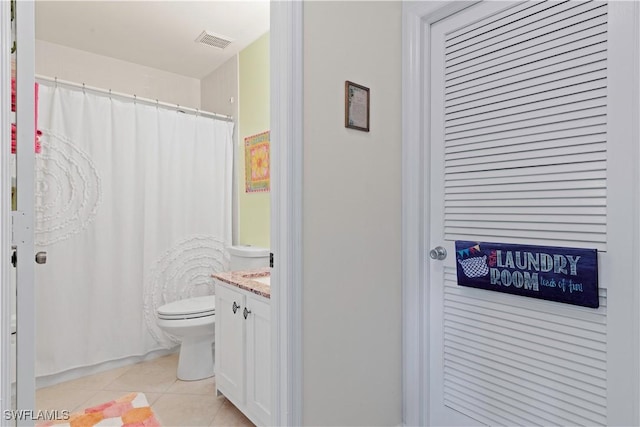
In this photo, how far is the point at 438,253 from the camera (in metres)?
1.60

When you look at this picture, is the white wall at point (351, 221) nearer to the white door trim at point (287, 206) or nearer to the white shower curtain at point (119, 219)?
the white door trim at point (287, 206)

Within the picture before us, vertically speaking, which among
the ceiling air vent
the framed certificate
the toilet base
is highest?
the ceiling air vent

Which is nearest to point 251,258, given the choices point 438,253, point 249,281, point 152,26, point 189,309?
point 189,309

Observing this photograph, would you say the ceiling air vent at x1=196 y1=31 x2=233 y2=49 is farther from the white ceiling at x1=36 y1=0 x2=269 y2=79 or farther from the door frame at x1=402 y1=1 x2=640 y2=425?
the door frame at x1=402 y1=1 x2=640 y2=425

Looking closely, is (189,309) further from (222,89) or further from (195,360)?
(222,89)

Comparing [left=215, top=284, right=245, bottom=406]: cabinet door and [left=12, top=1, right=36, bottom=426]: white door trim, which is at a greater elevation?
[left=12, top=1, right=36, bottom=426]: white door trim

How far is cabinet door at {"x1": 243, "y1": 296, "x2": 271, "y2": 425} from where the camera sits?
1682 millimetres

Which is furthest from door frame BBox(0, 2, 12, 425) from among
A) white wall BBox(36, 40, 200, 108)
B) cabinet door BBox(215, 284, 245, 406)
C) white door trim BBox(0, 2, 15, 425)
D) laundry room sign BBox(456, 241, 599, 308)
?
white wall BBox(36, 40, 200, 108)

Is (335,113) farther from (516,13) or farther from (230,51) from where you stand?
(230,51)

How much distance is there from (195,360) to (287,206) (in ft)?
5.46

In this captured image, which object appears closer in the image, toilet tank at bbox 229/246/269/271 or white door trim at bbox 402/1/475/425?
white door trim at bbox 402/1/475/425

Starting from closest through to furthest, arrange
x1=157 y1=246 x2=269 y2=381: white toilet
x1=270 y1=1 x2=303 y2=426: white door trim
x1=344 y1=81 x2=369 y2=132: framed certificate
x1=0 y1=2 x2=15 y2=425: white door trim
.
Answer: x1=0 y1=2 x2=15 y2=425: white door trim < x1=270 y1=1 x2=303 y2=426: white door trim < x1=344 y1=81 x2=369 y2=132: framed certificate < x1=157 y1=246 x2=269 y2=381: white toilet

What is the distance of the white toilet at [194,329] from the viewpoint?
7.78ft

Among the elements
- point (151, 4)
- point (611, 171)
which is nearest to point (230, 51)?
point (151, 4)
